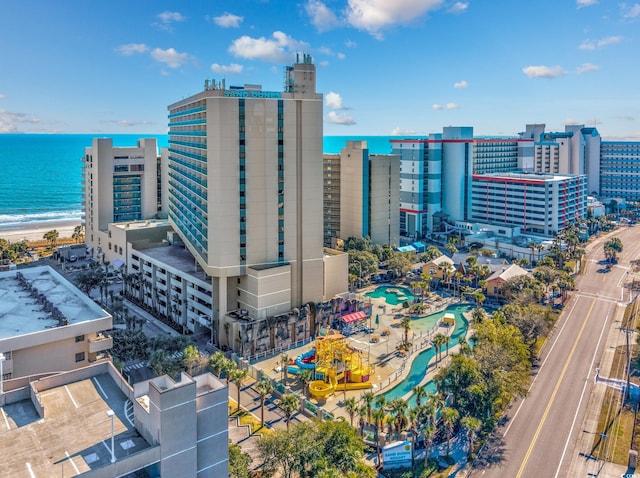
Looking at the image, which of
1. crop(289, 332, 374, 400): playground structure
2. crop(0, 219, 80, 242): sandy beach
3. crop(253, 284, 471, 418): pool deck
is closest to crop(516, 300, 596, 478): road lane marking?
crop(253, 284, 471, 418): pool deck

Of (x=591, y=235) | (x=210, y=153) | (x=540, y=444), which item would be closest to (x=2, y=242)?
(x=210, y=153)

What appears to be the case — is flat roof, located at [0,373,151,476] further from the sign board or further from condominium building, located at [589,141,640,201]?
condominium building, located at [589,141,640,201]

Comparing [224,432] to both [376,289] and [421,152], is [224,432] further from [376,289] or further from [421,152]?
[421,152]

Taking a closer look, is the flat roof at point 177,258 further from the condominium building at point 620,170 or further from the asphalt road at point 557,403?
the condominium building at point 620,170

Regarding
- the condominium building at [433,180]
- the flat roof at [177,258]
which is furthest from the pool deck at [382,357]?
the condominium building at [433,180]

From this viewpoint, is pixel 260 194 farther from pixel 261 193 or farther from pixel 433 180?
pixel 433 180

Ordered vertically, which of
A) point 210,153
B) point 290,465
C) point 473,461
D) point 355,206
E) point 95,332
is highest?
point 210,153
